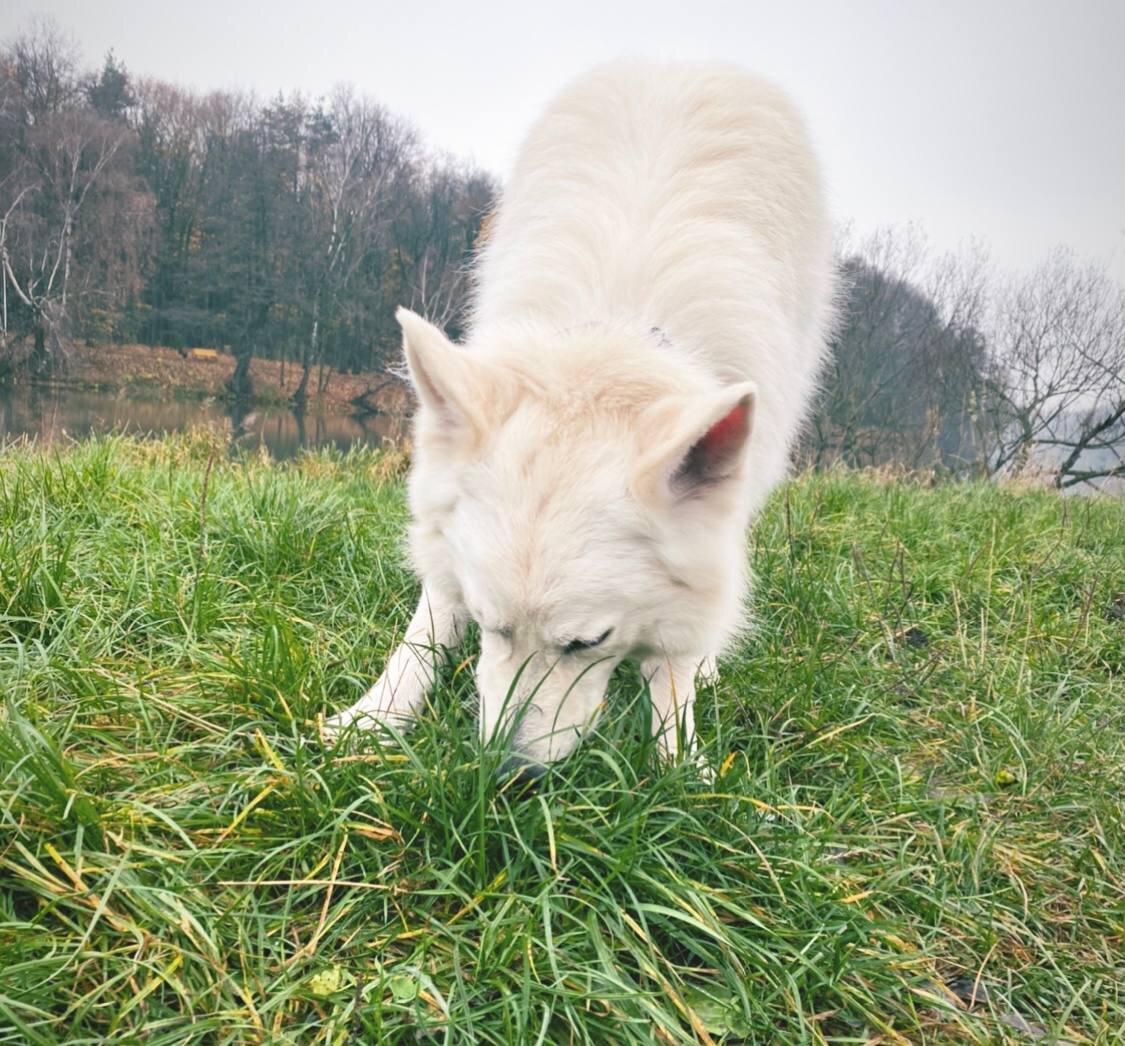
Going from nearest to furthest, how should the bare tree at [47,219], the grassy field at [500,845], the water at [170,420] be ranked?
the grassy field at [500,845]
the water at [170,420]
the bare tree at [47,219]

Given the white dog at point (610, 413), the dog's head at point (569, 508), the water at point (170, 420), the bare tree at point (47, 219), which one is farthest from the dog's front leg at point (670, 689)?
the bare tree at point (47, 219)

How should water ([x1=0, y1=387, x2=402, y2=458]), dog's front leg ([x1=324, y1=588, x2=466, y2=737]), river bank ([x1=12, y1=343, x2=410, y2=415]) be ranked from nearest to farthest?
1. dog's front leg ([x1=324, y1=588, x2=466, y2=737])
2. water ([x1=0, y1=387, x2=402, y2=458])
3. river bank ([x1=12, y1=343, x2=410, y2=415])

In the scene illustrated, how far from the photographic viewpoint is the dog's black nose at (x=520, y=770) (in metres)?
1.78

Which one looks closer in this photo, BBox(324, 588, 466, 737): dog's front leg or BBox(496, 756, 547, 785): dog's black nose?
BBox(496, 756, 547, 785): dog's black nose

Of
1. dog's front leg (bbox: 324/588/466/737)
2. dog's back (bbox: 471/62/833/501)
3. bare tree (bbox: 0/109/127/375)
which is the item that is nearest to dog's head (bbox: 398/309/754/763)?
dog's front leg (bbox: 324/588/466/737)

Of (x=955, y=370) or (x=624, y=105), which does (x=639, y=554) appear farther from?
(x=955, y=370)

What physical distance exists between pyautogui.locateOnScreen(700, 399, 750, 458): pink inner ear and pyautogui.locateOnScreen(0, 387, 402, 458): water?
5902 millimetres

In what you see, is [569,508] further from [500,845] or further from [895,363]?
[895,363]

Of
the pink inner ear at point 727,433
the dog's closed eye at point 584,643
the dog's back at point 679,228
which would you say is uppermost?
the dog's back at point 679,228

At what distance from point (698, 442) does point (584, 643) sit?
0.55 meters

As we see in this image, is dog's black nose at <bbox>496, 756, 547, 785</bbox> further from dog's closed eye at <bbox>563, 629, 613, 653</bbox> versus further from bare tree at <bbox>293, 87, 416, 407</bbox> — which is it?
A: bare tree at <bbox>293, 87, 416, 407</bbox>

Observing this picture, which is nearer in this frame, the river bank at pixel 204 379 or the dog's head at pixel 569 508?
the dog's head at pixel 569 508

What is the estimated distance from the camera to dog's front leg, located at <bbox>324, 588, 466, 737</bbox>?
6.95 ft

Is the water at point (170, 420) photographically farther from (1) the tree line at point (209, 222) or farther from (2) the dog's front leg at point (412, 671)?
(2) the dog's front leg at point (412, 671)
